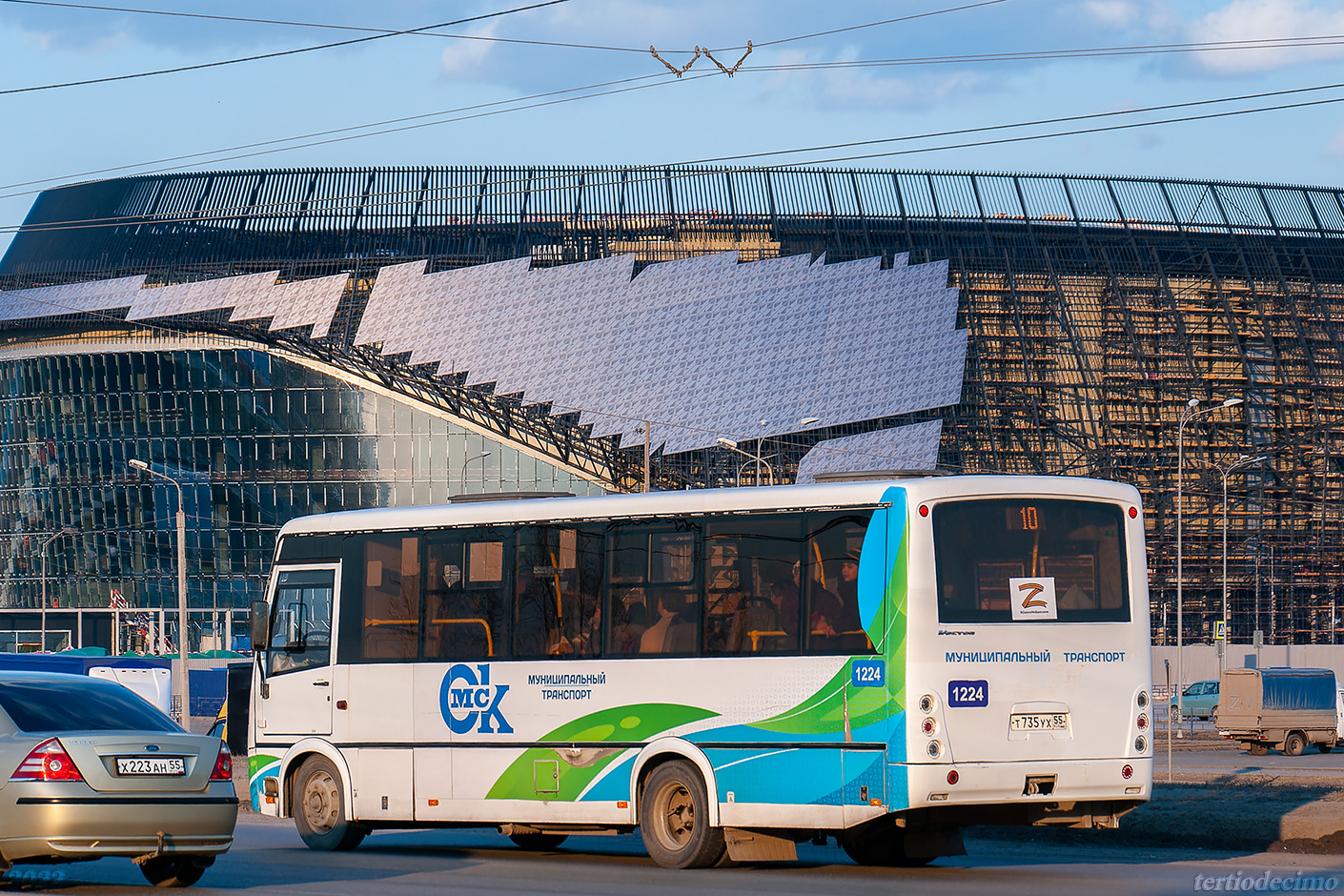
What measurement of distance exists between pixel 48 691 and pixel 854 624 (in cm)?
592

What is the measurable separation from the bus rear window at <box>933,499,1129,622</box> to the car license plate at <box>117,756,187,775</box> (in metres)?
5.59

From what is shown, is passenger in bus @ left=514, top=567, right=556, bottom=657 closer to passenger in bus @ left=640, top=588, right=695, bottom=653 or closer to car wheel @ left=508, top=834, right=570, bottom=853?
passenger in bus @ left=640, top=588, right=695, bottom=653

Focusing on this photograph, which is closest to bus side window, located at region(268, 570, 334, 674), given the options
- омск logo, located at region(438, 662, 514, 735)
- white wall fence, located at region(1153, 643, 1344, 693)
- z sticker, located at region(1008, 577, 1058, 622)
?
омск logo, located at region(438, 662, 514, 735)

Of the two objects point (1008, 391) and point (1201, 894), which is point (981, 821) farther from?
point (1008, 391)

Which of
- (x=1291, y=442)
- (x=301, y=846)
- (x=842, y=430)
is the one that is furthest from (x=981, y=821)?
(x=1291, y=442)

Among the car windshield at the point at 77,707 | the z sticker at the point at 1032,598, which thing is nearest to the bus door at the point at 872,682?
the z sticker at the point at 1032,598

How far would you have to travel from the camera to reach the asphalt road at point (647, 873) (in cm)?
1266

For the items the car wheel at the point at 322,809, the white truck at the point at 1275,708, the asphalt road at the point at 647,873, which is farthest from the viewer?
the white truck at the point at 1275,708

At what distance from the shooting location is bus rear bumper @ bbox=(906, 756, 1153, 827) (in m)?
13.0

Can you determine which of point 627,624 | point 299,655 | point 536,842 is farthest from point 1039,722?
point 299,655

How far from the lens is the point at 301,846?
16984 millimetres

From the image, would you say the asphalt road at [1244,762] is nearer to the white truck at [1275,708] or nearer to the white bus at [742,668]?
the white truck at [1275,708]

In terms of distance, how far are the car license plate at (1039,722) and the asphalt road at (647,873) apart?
112 cm

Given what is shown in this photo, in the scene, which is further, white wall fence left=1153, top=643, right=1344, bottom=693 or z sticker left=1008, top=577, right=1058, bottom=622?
white wall fence left=1153, top=643, right=1344, bottom=693
